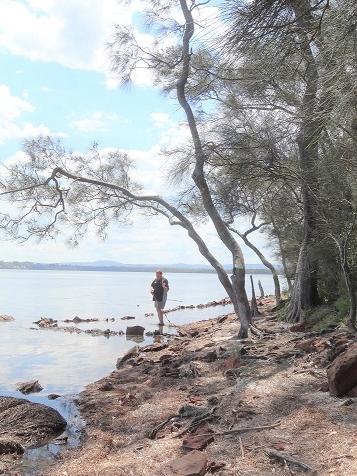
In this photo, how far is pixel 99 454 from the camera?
5.66 metres

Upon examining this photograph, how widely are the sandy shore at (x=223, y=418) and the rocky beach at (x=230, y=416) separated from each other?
12 millimetres

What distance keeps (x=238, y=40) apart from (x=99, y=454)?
14.5 feet

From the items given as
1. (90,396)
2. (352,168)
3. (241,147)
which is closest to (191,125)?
(241,147)

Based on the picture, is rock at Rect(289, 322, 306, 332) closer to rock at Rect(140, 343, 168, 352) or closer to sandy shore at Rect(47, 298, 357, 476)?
sandy shore at Rect(47, 298, 357, 476)

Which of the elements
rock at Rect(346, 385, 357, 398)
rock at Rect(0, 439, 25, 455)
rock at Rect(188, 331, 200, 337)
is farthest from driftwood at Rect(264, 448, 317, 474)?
rock at Rect(188, 331, 200, 337)

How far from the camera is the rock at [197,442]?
5.11 metres

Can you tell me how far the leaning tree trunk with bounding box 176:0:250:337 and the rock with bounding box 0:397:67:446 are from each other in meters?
5.69

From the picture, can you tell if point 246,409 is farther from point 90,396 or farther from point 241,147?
point 241,147

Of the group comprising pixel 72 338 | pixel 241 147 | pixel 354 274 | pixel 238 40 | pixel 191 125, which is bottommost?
pixel 72 338

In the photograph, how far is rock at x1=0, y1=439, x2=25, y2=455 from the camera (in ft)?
19.6

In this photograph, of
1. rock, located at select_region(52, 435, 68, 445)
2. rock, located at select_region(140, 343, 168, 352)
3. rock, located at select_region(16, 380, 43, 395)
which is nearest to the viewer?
Result: rock, located at select_region(52, 435, 68, 445)

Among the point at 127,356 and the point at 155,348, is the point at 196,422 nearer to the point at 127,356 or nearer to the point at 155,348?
the point at 127,356

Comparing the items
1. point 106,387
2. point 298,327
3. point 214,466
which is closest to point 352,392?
point 214,466

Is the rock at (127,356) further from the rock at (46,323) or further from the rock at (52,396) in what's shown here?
the rock at (46,323)
